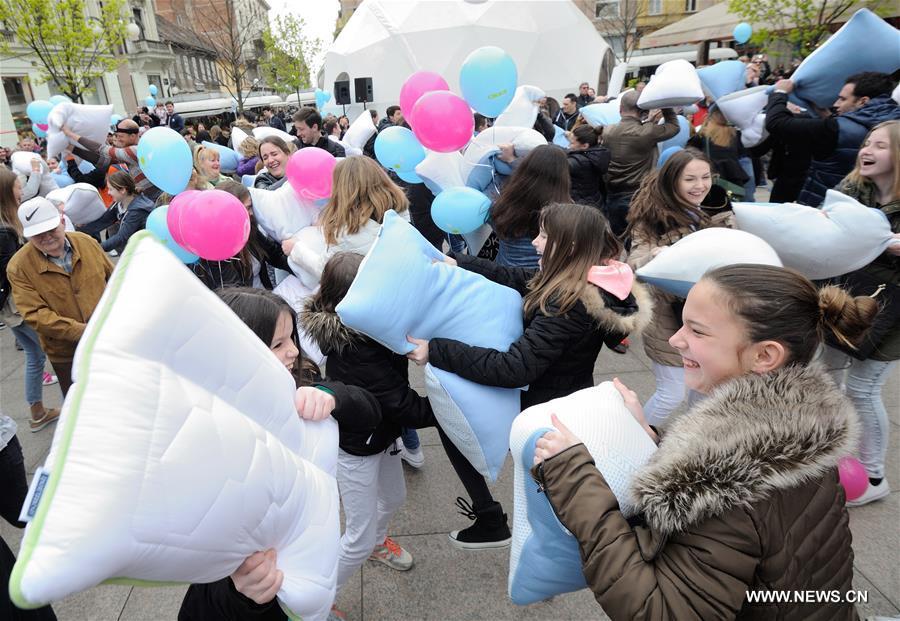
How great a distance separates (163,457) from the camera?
2.60ft

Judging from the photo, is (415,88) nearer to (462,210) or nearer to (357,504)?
(462,210)

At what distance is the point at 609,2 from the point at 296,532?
141 ft

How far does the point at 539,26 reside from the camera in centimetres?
1938

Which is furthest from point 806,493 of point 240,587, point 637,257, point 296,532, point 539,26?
point 539,26

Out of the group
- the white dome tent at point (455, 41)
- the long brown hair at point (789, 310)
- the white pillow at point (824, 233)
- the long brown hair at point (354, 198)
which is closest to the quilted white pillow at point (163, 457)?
the long brown hair at point (789, 310)

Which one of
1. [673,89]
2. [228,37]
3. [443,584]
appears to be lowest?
[443,584]

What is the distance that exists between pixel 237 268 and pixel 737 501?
3.30 m

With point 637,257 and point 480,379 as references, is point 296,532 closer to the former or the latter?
point 480,379

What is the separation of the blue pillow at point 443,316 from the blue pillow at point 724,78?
4.89 metres

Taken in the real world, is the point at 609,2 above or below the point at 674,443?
above

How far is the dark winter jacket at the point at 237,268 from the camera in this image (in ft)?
11.5

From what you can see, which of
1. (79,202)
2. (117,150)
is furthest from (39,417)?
(117,150)

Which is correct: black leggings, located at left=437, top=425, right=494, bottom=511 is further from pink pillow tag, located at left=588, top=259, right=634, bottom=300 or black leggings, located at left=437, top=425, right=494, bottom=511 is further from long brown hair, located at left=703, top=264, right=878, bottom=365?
long brown hair, located at left=703, top=264, right=878, bottom=365

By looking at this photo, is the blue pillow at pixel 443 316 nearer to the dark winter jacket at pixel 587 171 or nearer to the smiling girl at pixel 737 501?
the smiling girl at pixel 737 501
